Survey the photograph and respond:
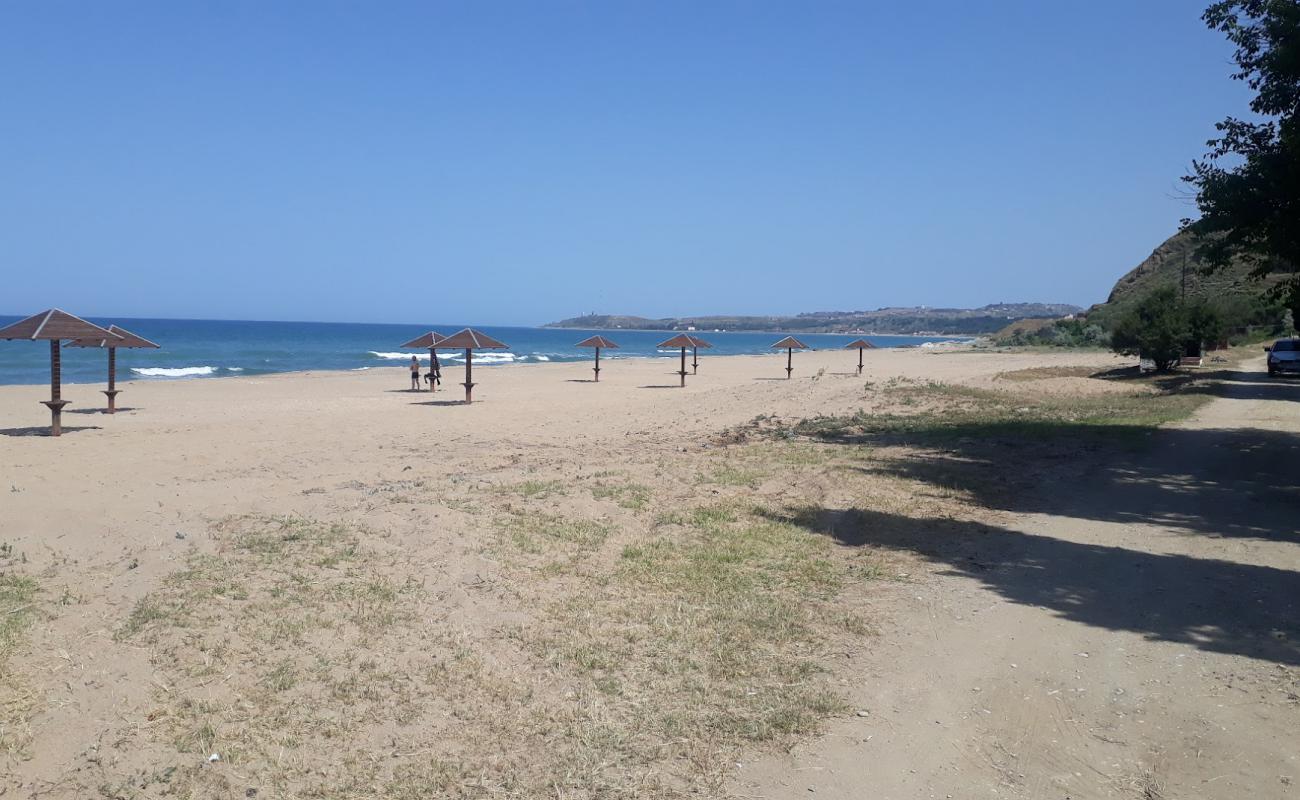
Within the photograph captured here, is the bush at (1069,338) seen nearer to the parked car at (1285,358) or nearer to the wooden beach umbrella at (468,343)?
the parked car at (1285,358)

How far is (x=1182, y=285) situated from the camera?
48.4 metres

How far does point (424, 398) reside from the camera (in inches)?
1105

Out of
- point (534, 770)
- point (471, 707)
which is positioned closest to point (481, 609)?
point (471, 707)

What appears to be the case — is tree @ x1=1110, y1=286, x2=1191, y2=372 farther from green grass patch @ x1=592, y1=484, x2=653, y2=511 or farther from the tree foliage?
green grass patch @ x1=592, y1=484, x2=653, y2=511

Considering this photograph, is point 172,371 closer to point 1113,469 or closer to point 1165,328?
point 1165,328

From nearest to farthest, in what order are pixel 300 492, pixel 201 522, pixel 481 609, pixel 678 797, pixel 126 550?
pixel 678 797, pixel 481 609, pixel 126 550, pixel 201 522, pixel 300 492

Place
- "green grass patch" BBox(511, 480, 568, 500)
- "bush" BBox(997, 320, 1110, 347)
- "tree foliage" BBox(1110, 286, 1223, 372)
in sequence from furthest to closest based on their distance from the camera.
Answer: "bush" BBox(997, 320, 1110, 347), "tree foliage" BBox(1110, 286, 1223, 372), "green grass patch" BBox(511, 480, 568, 500)

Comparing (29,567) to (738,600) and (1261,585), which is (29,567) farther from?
(1261,585)

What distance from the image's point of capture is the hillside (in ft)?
169

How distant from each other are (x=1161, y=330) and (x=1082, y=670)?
86.9 feet

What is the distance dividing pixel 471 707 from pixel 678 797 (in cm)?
131

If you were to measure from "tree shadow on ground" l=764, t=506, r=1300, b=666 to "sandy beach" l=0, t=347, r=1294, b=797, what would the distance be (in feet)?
1.15

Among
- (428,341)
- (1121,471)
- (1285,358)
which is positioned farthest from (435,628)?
(1285,358)

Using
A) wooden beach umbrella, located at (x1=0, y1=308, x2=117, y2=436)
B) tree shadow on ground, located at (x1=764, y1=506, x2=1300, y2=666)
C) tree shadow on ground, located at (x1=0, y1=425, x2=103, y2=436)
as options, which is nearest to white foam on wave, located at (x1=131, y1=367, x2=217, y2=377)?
tree shadow on ground, located at (x1=0, y1=425, x2=103, y2=436)
